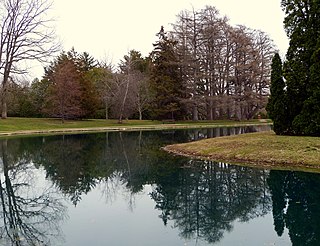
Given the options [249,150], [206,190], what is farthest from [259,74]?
[206,190]

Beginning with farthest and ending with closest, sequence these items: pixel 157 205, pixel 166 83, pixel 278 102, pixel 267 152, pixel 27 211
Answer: pixel 166 83 → pixel 278 102 → pixel 267 152 → pixel 157 205 → pixel 27 211

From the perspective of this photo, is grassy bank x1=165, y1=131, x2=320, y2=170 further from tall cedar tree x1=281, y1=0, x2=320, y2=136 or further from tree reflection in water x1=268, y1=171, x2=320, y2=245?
tall cedar tree x1=281, y1=0, x2=320, y2=136

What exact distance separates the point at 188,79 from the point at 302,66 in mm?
29290

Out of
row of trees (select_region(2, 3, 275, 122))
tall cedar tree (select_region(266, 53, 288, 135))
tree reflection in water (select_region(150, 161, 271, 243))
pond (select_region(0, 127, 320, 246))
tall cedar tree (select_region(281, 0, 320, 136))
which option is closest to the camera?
pond (select_region(0, 127, 320, 246))

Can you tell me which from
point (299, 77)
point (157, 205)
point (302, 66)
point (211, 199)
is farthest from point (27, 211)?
point (302, 66)

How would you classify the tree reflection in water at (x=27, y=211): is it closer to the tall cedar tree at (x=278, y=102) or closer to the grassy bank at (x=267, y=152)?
the grassy bank at (x=267, y=152)

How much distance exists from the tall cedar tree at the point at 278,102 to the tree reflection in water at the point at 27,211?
36.6 ft

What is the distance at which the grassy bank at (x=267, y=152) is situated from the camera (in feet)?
40.7

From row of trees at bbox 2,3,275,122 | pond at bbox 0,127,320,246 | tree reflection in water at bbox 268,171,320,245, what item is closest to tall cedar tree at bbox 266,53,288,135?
pond at bbox 0,127,320,246

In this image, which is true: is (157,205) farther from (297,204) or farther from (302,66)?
(302,66)

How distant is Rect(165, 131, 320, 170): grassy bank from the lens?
12.4m

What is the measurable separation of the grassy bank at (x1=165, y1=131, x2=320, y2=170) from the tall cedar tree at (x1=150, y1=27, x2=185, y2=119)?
2857 centimetres

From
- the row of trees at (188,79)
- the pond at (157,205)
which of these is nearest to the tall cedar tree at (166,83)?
the row of trees at (188,79)

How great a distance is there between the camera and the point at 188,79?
45.9 meters
